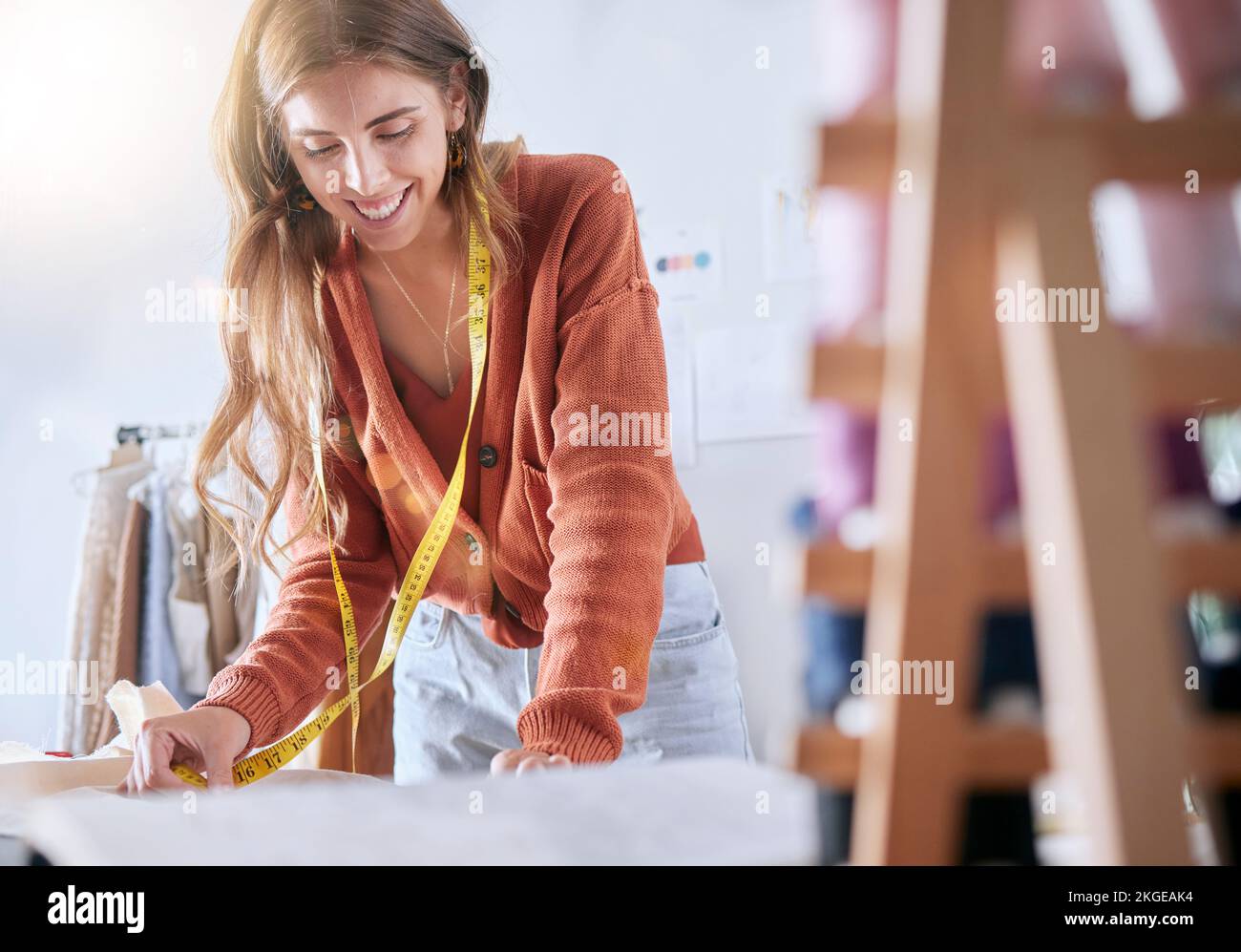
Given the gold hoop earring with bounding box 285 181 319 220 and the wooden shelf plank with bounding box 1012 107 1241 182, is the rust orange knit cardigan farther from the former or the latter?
the wooden shelf plank with bounding box 1012 107 1241 182

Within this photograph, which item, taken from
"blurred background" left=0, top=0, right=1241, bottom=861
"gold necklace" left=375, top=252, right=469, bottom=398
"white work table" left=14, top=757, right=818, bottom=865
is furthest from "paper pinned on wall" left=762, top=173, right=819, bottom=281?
"white work table" left=14, top=757, right=818, bottom=865

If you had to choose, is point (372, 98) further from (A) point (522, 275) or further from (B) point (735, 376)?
(B) point (735, 376)

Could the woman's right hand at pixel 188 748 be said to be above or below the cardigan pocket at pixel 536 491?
below

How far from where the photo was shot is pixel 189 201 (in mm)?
2066

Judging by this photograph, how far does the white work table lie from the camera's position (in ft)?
1.73

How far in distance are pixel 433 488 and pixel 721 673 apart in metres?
0.45

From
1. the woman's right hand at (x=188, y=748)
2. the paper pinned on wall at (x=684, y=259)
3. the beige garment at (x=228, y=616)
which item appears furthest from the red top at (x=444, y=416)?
the beige garment at (x=228, y=616)

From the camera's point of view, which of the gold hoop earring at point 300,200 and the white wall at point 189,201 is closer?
the gold hoop earring at point 300,200

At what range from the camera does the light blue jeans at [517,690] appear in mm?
1277

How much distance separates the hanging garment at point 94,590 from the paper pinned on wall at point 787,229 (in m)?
1.65

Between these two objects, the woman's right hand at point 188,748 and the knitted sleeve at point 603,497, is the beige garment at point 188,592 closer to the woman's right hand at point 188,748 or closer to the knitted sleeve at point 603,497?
the woman's right hand at point 188,748

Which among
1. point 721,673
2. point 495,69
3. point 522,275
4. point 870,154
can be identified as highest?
point 495,69
